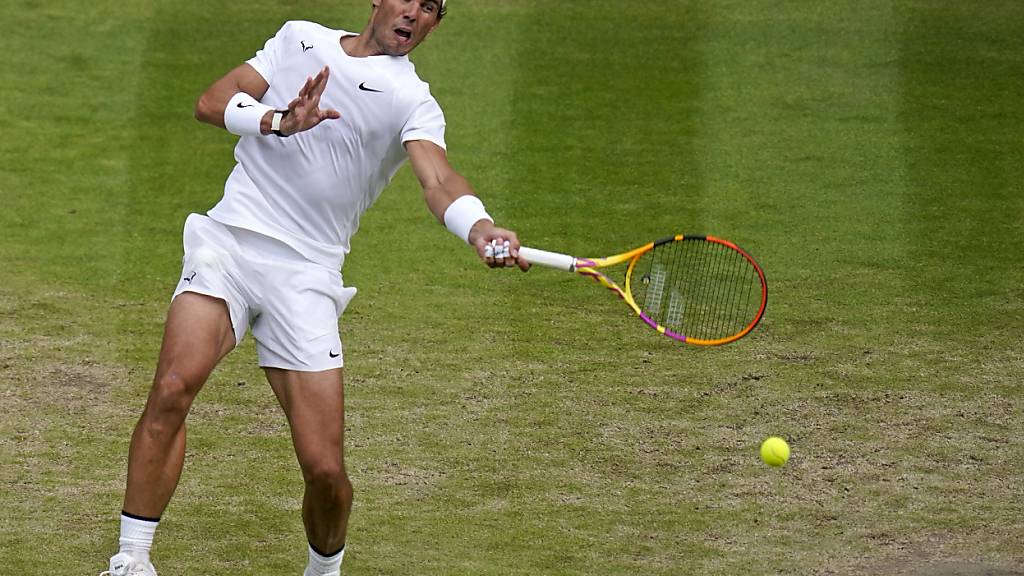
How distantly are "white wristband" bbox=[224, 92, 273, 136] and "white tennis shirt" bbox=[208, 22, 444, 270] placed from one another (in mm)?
169

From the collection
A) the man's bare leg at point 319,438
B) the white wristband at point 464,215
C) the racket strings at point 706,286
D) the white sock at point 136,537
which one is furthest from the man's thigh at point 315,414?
the racket strings at point 706,286

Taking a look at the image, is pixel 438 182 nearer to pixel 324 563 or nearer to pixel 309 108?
pixel 309 108

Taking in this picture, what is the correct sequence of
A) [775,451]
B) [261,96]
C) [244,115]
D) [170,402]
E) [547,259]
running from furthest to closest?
1. [775,451]
2. [261,96]
3. [244,115]
4. [170,402]
5. [547,259]

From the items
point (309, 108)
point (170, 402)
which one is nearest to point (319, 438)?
point (170, 402)

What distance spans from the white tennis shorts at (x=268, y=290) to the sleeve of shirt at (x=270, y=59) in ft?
2.16

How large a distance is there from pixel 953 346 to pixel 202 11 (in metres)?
7.76

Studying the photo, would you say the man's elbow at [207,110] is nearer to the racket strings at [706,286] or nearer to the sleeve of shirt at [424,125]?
the sleeve of shirt at [424,125]

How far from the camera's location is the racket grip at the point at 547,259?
574 centimetres

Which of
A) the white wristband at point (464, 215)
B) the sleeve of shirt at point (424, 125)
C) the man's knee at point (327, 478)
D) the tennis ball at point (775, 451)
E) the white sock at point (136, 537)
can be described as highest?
the sleeve of shirt at point (424, 125)

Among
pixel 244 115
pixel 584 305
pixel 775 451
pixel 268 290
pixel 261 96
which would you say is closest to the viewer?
pixel 244 115

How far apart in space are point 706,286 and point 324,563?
13.3ft

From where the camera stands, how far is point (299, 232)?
20.5 feet

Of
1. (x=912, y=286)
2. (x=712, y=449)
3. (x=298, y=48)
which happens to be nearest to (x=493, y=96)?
(x=912, y=286)

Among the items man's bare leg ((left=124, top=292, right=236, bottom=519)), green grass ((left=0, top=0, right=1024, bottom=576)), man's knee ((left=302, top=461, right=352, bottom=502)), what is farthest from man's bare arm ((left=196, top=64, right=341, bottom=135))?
green grass ((left=0, top=0, right=1024, bottom=576))
